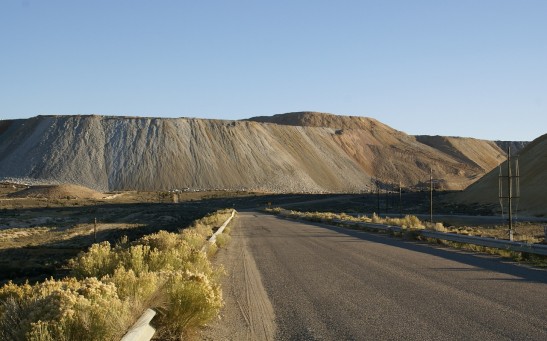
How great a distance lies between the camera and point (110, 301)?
550cm

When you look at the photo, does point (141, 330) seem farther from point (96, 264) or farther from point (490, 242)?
point (490, 242)

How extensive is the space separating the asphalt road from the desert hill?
102 metres

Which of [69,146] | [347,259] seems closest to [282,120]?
[69,146]

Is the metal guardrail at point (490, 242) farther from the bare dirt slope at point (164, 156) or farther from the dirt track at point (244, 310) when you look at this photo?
the bare dirt slope at point (164, 156)

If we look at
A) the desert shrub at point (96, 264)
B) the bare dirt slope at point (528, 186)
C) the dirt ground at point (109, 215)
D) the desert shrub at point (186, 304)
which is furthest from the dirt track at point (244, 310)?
the bare dirt slope at point (528, 186)

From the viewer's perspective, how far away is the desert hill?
116m

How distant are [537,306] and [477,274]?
379cm

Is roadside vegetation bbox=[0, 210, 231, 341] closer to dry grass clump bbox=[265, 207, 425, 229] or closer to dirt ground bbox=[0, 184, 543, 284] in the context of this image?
dirt ground bbox=[0, 184, 543, 284]

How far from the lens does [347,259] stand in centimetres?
1514

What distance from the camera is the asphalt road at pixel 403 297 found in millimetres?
6855

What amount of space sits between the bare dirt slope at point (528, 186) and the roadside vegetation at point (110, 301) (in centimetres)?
4937

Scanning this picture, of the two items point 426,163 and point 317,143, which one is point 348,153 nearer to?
point 317,143

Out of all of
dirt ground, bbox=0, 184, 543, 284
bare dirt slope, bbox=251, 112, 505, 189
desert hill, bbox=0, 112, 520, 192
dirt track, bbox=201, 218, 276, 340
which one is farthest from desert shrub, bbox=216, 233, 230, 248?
bare dirt slope, bbox=251, 112, 505, 189

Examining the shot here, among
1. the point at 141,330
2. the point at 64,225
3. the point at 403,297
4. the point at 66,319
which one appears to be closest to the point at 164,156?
the point at 64,225
